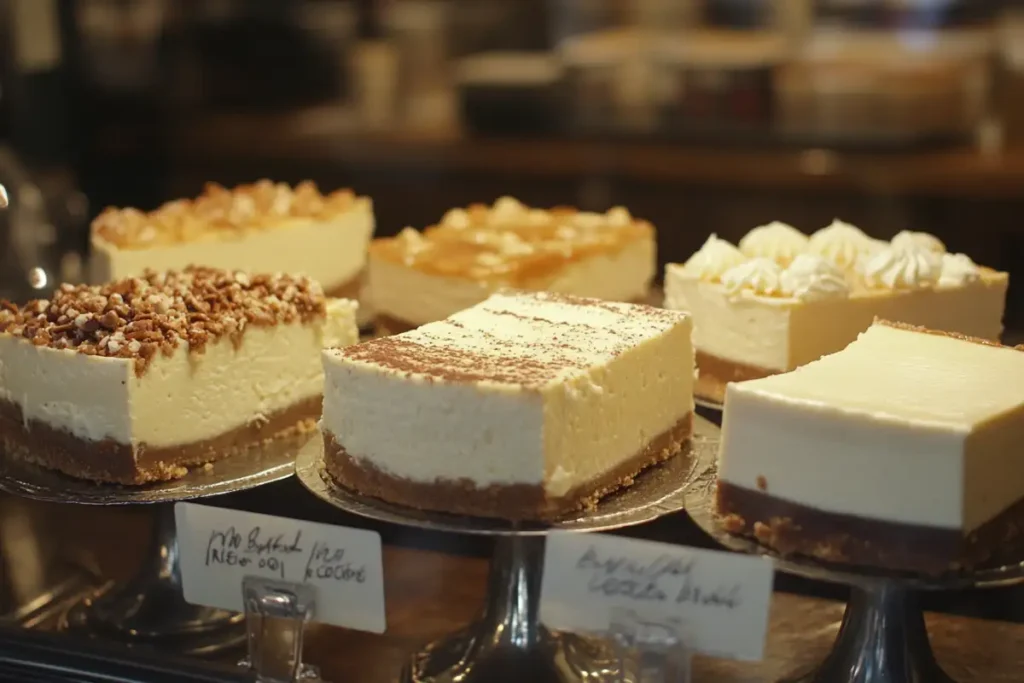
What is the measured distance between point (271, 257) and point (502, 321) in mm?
1168

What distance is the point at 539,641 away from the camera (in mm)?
2064

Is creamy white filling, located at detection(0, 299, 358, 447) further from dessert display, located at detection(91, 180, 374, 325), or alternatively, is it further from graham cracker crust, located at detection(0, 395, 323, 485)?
dessert display, located at detection(91, 180, 374, 325)

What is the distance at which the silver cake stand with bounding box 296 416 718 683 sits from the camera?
186 cm

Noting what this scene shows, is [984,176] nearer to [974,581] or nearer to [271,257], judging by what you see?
[271,257]

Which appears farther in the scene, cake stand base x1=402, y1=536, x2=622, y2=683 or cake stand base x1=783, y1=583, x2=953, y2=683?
cake stand base x1=402, y1=536, x2=622, y2=683

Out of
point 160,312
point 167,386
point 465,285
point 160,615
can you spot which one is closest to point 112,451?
point 167,386

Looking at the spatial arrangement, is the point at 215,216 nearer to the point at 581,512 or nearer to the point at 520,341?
the point at 520,341

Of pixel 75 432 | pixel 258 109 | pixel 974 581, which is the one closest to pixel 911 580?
pixel 974 581

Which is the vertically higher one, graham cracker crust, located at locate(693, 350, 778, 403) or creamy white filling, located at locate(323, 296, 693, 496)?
creamy white filling, located at locate(323, 296, 693, 496)

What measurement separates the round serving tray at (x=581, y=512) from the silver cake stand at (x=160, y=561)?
0.12 metres

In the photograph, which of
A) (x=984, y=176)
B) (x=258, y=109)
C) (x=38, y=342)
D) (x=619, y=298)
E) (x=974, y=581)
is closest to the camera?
(x=974, y=581)

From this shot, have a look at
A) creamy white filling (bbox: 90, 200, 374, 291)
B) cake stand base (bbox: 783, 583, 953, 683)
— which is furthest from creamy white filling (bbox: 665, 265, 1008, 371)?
creamy white filling (bbox: 90, 200, 374, 291)

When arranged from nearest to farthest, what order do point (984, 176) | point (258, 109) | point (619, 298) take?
point (619, 298) < point (984, 176) < point (258, 109)

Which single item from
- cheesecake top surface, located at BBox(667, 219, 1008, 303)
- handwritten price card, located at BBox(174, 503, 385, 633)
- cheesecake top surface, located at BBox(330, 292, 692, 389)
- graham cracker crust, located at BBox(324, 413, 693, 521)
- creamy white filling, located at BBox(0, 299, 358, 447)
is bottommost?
handwritten price card, located at BBox(174, 503, 385, 633)
